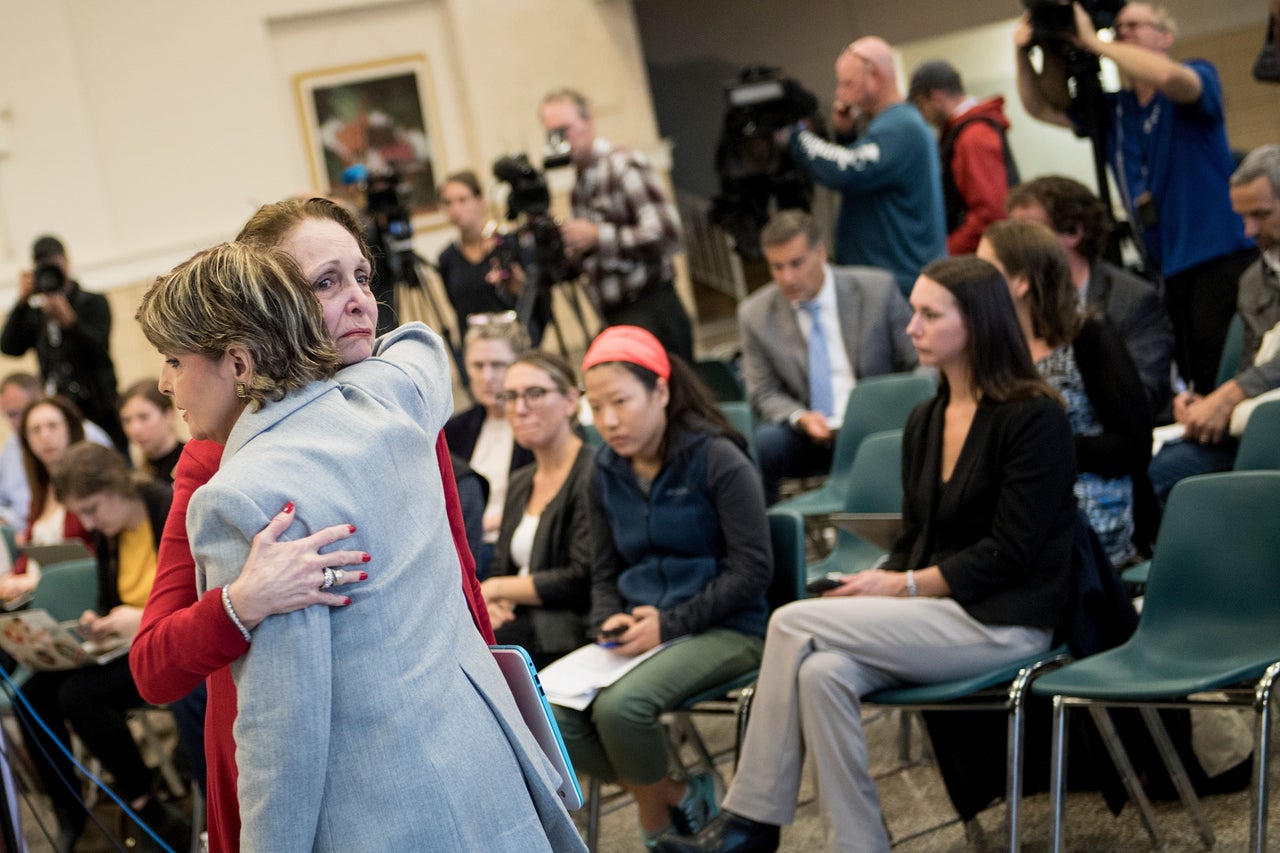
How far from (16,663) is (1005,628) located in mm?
3178

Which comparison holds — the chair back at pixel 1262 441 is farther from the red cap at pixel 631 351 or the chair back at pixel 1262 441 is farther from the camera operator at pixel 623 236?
the camera operator at pixel 623 236

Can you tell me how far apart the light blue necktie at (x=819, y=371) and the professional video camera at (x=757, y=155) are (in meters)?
0.87

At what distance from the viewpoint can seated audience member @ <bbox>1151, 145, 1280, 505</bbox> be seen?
335cm

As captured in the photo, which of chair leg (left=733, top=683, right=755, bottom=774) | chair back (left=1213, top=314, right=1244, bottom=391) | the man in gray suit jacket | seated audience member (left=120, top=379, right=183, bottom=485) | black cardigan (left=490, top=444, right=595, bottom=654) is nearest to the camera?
chair leg (left=733, top=683, right=755, bottom=774)

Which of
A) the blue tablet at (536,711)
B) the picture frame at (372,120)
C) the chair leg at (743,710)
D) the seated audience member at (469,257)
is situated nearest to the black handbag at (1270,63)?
the chair leg at (743,710)

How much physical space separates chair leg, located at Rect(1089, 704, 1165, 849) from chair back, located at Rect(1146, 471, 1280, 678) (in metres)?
0.17

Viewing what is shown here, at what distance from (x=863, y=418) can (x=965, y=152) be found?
4.19 ft

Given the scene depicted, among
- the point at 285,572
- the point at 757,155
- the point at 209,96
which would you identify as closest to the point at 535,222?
the point at 757,155

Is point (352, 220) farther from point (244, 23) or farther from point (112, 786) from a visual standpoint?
point (244, 23)

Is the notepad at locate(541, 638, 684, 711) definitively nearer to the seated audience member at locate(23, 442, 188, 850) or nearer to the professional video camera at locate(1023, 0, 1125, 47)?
the seated audience member at locate(23, 442, 188, 850)

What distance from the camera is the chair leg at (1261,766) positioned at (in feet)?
7.43

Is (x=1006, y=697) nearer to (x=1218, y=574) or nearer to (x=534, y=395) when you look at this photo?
(x=1218, y=574)

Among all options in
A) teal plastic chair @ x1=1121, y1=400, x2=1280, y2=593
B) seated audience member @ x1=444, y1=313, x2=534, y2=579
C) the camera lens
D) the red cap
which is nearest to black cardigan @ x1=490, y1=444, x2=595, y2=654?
the red cap

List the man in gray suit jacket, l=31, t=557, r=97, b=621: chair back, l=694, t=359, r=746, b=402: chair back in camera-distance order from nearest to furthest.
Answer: l=31, t=557, r=97, b=621: chair back, the man in gray suit jacket, l=694, t=359, r=746, b=402: chair back
